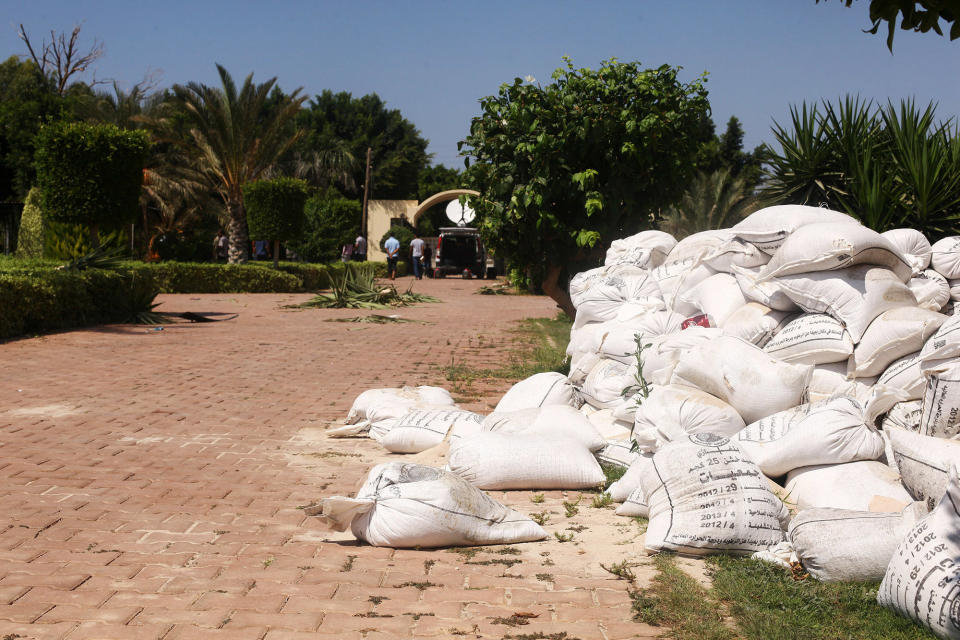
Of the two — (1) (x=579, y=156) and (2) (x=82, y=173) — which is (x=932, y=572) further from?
(2) (x=82, y=173)

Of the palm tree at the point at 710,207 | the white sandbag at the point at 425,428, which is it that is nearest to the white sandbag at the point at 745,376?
the white sandbag at the point at 425,428

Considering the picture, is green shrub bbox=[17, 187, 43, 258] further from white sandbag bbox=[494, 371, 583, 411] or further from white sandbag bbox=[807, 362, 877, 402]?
white sandbag bbox=[807, 362, 877, 402]

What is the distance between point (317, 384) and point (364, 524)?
461 cm

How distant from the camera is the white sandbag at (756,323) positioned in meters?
4.65

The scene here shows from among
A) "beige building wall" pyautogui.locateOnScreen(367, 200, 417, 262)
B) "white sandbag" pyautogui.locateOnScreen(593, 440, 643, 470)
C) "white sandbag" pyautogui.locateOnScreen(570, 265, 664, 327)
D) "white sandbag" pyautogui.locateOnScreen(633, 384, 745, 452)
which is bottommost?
"white sandbag" pyautogui.locateOnScreen(593, 440, 643, 470)

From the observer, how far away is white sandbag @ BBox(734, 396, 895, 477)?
11.7 ft

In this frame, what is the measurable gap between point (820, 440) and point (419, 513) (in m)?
1.76

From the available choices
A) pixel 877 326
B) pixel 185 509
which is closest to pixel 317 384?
pixel 185 509

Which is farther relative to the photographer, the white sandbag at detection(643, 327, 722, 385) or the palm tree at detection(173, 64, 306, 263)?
the palm tree at detection(173, 64, 306, 263)

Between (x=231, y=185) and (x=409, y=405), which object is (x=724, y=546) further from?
(x=231, y=185)

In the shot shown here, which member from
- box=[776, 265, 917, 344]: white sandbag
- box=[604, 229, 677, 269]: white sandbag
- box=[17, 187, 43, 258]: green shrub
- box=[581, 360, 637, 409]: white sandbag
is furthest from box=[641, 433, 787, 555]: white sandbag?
box=[17, 187, 43, 258]: green shrub

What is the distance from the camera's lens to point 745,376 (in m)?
4.15

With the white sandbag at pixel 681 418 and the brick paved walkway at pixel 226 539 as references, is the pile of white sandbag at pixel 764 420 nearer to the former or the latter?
the white sandbag at pixel 681 418

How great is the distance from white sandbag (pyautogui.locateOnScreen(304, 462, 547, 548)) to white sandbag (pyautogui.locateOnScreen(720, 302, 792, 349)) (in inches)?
72.9
